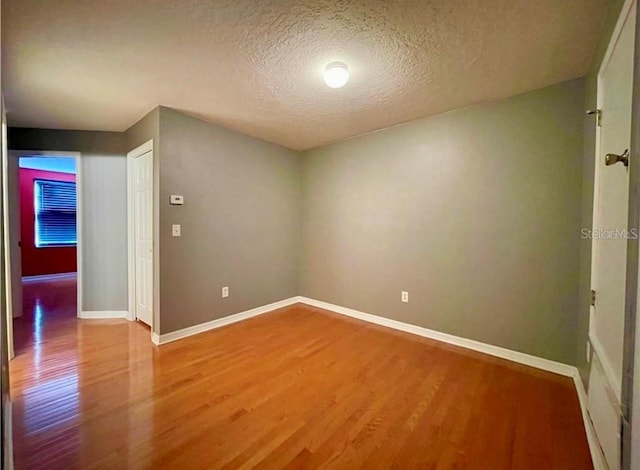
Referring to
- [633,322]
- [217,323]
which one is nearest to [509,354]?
[633,322]

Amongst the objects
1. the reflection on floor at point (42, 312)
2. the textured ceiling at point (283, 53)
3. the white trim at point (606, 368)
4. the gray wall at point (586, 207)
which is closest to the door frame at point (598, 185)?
the white trim at point (606, 368)

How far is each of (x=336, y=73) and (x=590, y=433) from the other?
2770 millimetres

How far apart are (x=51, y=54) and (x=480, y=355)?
4.26 m

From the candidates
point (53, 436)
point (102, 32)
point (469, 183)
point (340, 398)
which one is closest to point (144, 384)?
point (53, 436)

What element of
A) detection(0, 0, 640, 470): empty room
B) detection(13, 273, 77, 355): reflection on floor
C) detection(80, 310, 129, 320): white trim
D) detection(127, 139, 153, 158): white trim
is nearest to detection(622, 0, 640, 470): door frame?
detection(0, 0, 640, 470): empty room

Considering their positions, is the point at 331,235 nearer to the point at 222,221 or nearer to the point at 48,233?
the point at 222,221

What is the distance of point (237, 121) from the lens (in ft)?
10.2

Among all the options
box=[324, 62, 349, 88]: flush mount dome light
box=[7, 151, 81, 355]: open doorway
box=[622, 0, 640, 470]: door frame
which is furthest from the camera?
box=[7, 151, 81, 355]: open doorway

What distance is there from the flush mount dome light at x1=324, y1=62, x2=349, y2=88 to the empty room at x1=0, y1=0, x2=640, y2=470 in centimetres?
2

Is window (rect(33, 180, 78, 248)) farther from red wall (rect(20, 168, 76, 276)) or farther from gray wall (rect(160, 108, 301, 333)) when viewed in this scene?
gray wall (rect(160, 108, 301, 333))

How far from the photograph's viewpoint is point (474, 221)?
2.67 meters

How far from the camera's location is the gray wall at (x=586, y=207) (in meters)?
1.83

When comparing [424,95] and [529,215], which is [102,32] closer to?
[424,95]

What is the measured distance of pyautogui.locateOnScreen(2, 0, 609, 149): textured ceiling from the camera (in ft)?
4.90
